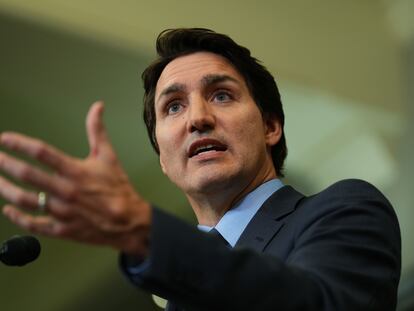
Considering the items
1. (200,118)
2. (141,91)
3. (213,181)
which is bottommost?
(141,91)

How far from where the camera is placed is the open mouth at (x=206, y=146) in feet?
5.13

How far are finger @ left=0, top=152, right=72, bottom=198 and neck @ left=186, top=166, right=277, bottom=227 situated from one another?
2.46ft

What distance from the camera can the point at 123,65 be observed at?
325 centimetres

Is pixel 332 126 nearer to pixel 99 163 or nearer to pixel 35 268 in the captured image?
pixel 35 268

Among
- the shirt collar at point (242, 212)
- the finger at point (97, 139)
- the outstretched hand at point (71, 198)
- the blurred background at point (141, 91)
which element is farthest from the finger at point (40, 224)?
the blurred background at point (141, 91)

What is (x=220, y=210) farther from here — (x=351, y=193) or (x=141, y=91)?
(x=141, y=91)

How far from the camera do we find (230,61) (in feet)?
6.03

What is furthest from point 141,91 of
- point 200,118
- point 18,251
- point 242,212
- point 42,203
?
point 42,203

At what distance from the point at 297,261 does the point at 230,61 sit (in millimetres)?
895

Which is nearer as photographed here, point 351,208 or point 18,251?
point 351,208

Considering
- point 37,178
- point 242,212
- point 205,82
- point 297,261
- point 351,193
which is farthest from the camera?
point 205,82

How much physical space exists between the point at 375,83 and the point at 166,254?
313 cm

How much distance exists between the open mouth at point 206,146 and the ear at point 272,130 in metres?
0.27

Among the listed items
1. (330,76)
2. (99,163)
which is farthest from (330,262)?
(330,76)
